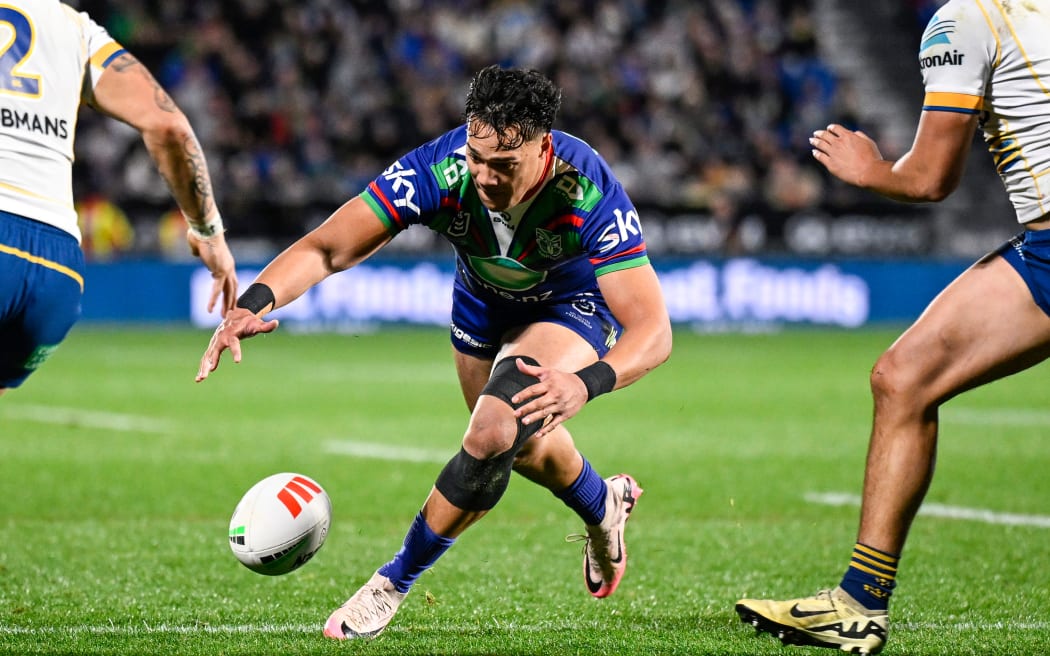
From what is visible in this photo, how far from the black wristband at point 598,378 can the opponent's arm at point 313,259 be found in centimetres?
104

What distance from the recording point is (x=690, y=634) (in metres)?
4.98

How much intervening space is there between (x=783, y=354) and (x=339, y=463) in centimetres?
928

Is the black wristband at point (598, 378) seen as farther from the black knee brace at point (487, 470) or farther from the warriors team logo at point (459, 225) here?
the warriors team logo at point (459, 225)

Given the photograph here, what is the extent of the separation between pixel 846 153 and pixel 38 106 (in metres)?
2.65

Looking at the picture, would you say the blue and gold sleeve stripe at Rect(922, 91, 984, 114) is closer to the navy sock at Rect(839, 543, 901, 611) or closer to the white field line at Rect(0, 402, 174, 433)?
the navy sock at Rect(839, 543, 901, 611)

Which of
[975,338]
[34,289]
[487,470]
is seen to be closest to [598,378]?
[487,470]

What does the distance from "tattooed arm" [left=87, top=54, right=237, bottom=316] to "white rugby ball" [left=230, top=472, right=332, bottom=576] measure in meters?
0.72

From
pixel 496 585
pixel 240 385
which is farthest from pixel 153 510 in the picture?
pixel 240 385

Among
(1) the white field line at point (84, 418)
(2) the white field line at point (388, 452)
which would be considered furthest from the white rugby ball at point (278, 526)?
(1) the white field line at point (84, 418)

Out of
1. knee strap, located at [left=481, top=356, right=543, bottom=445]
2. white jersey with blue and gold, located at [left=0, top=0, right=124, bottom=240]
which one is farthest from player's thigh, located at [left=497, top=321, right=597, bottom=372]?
white jersey with blue and gold, located at [left=0, top=0, right=124, bottom=240]

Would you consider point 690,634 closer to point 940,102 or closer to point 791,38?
point 940,102

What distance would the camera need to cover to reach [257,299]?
186 inches

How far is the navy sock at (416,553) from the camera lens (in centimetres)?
500

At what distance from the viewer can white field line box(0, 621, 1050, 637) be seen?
192 inches
